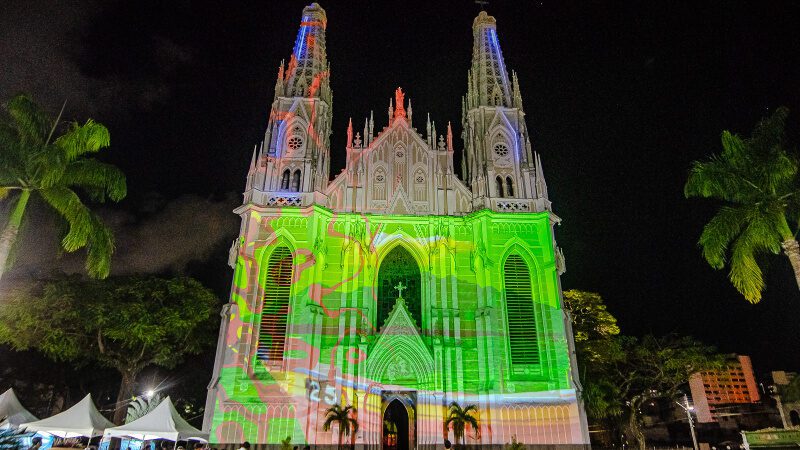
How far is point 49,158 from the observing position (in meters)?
13.0

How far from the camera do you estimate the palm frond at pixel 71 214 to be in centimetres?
1373

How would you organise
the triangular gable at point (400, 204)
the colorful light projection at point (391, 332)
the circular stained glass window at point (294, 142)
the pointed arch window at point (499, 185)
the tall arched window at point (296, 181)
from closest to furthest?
the colorful light projection at point (391, 332), the triangular gable at point (400, 204), the tall arched window at point (296, 181), the pointed arch window at point (499, 185), the circular stained glass window at point (294, 142)

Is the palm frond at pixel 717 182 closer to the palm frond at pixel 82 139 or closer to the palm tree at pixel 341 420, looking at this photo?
the palm tree at pixel 341 420

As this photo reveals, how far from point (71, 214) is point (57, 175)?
123 centimetres

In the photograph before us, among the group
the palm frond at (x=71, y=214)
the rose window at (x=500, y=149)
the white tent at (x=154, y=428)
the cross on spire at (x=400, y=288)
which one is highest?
the rose window at (x=500, y=149)

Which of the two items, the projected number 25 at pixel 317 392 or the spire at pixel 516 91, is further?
the spire at pixel 516 91

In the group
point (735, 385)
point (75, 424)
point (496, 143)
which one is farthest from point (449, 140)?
point (735, 385)

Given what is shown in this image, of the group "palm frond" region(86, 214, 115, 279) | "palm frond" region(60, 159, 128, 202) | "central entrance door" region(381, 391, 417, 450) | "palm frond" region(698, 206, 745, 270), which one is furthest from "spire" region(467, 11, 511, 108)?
"palm frond" region(86, 214, 115, 279)

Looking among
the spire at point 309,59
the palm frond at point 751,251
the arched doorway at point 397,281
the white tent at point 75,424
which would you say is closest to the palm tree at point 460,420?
the arched doorway at point 397,281

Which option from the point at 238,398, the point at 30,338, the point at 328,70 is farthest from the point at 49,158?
the point at 328,70

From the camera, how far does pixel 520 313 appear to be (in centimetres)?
2484

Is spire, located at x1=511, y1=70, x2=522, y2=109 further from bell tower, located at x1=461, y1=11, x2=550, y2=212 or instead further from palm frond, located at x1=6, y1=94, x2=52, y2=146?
palm frond, located at x1=6, y1=94, x2=52, y2=146

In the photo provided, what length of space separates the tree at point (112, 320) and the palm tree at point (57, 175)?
39.8 ft

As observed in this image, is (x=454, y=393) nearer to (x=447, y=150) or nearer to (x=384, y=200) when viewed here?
(x=384, y=200)
